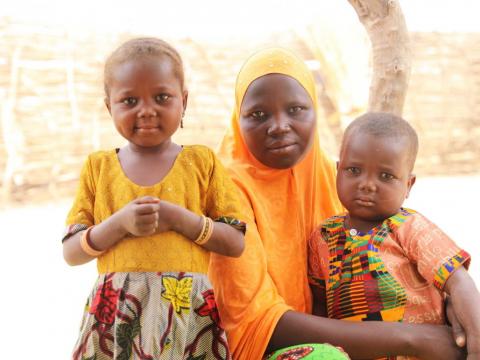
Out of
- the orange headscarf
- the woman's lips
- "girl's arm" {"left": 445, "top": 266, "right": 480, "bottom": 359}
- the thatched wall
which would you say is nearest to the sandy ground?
the thatched wall

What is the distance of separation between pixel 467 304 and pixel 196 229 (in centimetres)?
75

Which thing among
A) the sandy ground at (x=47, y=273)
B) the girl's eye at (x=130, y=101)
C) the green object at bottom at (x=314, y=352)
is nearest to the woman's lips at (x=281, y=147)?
the girl's eye at (x=130, y=101)

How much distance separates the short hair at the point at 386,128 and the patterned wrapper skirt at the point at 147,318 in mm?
674

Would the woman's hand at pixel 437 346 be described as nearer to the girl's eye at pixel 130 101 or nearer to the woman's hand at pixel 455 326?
the woman's hand at pixel 455 326

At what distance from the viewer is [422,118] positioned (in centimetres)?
1152

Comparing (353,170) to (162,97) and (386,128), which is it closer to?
(386,128)

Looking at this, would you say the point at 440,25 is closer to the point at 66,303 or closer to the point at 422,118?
the point at 422,118

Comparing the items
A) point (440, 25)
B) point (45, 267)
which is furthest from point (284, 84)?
point (440, 25)

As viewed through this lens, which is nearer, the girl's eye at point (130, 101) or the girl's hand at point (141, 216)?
the girl's hand at point (141, 216)

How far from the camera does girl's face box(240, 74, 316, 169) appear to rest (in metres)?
1.97

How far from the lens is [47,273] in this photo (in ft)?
20.8

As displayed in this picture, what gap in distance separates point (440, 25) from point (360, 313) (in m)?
11.3

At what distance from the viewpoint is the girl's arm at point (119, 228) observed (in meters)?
1.55

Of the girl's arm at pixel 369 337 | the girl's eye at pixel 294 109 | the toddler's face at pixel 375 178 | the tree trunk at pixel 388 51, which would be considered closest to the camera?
the girl's arm at pixel 369 337
